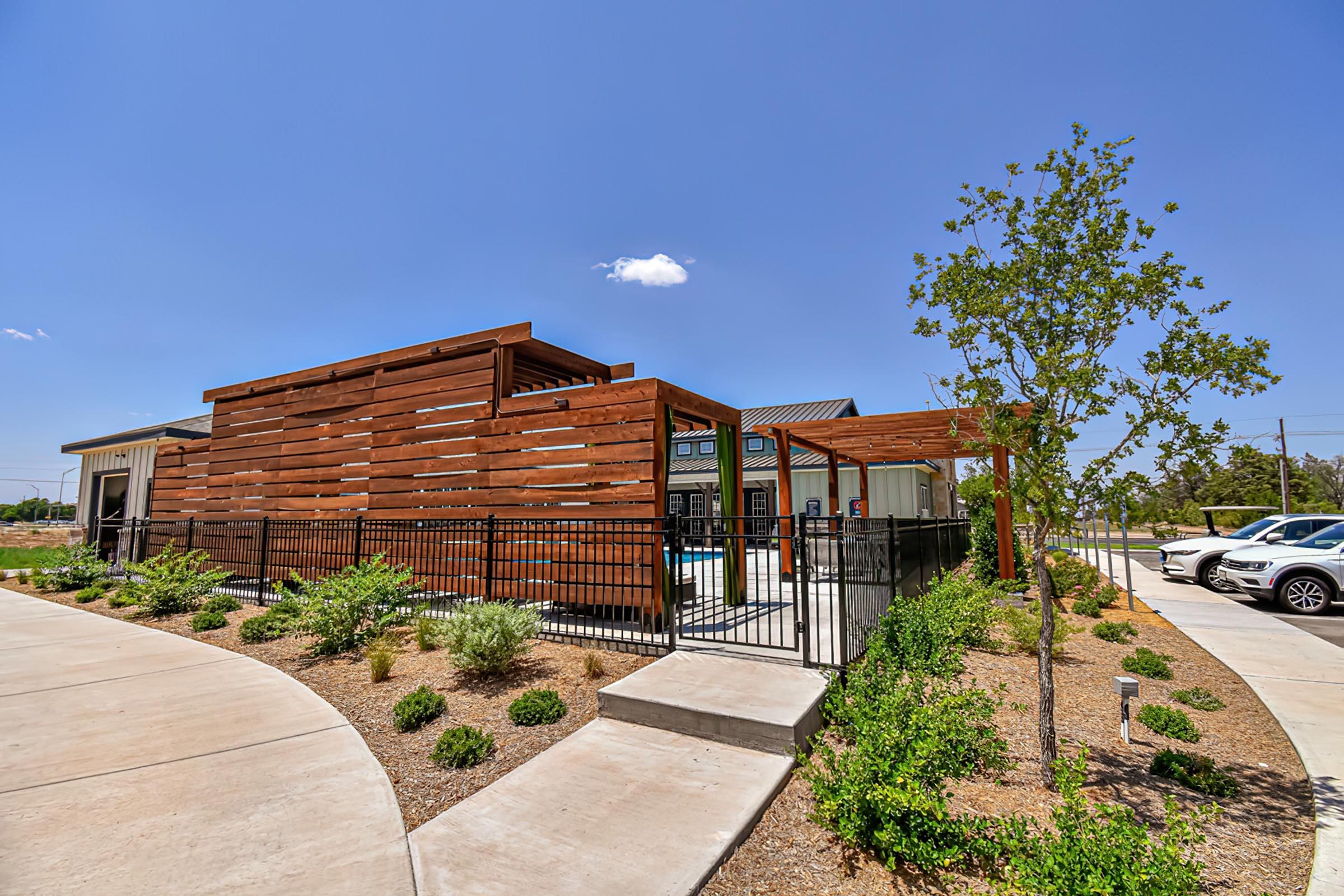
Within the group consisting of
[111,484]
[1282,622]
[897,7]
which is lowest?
[1282,622]

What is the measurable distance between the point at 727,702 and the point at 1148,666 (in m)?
5.36

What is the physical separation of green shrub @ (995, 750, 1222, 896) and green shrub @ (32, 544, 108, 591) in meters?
16.4

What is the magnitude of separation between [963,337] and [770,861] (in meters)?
3.62

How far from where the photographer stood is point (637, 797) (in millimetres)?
3254

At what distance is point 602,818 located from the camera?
3012mm

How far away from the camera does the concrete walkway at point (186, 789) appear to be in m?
2.54

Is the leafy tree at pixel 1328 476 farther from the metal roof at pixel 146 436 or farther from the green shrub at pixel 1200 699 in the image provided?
the metal roof at pixel 146 436

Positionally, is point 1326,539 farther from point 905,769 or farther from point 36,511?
point 36,511

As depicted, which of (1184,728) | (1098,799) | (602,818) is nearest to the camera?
(602,818)

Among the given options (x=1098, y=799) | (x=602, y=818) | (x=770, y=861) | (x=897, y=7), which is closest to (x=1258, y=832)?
(x=1098, y=799)

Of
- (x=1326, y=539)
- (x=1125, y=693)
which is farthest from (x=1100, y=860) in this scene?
(x=1326, y=539)

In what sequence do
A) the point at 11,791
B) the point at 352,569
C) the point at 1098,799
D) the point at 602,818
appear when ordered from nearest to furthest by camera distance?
the point at 602,818 < the point at 11,791 < the point at 1098,799 < the point at 352,569

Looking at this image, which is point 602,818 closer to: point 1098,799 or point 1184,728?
point 1098,799

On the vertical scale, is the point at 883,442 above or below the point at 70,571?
above
